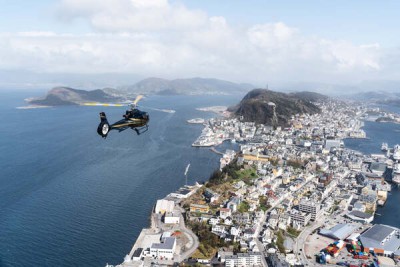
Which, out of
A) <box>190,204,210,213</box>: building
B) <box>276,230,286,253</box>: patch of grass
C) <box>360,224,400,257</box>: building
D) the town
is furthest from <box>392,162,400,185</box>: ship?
<box>190,204,210,213</box>: building

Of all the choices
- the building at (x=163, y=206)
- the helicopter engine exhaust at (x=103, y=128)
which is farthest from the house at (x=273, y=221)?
the helicopter engine exhaust at (x=103, y=128)

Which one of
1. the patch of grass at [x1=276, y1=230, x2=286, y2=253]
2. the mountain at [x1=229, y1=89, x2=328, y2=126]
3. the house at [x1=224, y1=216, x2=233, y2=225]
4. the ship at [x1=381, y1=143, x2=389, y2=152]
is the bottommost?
the patch of grass at [x1=276, y1=230, x2=286, y2=253]

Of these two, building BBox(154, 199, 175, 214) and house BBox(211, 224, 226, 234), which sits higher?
building BBox(154, 199, 175, 214)

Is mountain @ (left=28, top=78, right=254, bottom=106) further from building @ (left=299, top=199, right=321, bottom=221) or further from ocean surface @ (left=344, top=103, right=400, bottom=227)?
building @ (left=299, top=199, right=321, bottom=221)

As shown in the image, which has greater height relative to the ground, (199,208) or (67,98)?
(67,98)

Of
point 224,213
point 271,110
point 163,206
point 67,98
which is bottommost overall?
point 224,213

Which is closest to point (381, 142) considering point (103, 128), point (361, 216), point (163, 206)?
point (361, 216)

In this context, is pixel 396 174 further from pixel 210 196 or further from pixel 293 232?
pixel 210 196
